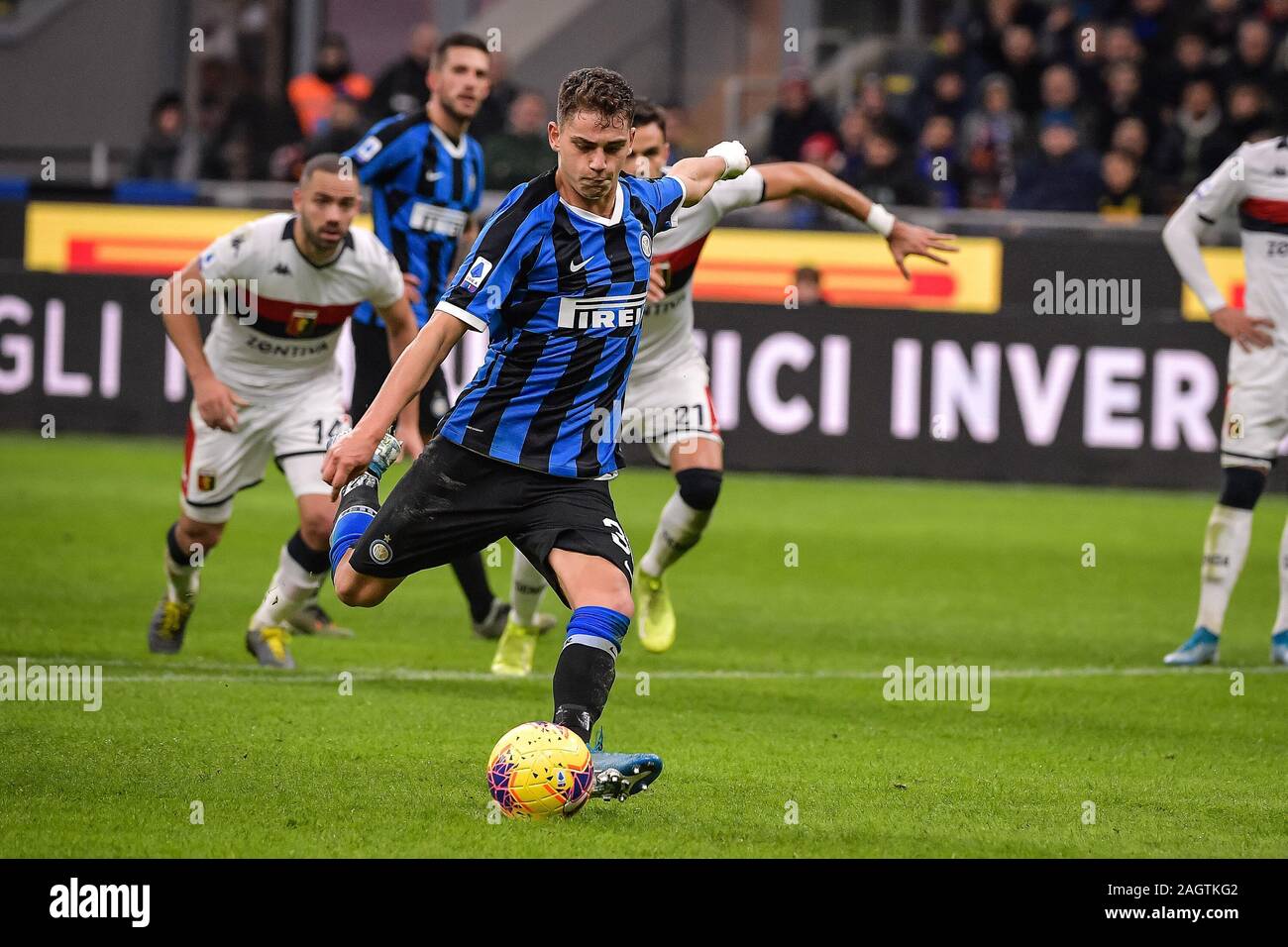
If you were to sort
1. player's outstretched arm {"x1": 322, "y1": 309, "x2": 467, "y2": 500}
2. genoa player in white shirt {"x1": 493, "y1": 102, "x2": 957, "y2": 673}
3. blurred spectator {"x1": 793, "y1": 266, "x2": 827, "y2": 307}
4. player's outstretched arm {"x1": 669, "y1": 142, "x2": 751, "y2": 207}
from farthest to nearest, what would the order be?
blurred spectator {"x1": 793, "y1": 266, "x2": 827, "y2": 307}, genoa player in white shirt {"x1": 493, "y1": 102, "x2": 957, "y2": 673}, player's outstretched arm {"x1": 669, "y1": 142, "x2": 751, "y2": 207}, player's outstretched arm {"x1": 322, "y1": 309, "x2": 467, "y2": 500}

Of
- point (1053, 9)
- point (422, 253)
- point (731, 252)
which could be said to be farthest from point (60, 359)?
point (1053, 9)

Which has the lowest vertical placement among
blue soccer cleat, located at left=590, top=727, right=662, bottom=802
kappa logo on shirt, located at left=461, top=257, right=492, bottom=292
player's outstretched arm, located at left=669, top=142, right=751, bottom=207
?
blue soccer cleat, located at left=590, top=727, right=662, bottom=802

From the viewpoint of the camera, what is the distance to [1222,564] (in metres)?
8.90

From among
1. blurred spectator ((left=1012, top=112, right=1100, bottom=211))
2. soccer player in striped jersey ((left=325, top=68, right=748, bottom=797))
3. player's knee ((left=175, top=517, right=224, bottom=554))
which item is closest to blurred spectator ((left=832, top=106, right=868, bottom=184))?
blurred spectator ((left=1012, top=112, right=1100, bottom=211))

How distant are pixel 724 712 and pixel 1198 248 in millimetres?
3382

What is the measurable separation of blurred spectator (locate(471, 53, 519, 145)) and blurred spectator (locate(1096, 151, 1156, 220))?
5.61 m

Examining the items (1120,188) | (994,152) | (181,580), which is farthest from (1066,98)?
(181,580)

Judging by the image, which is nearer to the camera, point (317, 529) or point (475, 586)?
point (317, 529)

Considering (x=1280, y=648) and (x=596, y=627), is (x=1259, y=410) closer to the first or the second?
(x=1280, y=648)

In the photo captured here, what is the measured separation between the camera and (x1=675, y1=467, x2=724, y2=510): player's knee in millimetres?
8602

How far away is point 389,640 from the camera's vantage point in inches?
357

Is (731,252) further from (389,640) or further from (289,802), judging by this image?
(289,802)

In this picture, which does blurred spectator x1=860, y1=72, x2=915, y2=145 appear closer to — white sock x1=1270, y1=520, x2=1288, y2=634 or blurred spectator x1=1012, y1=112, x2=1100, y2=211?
blurred spectator x1=1012, y1=112, x2=1100, y2=211
